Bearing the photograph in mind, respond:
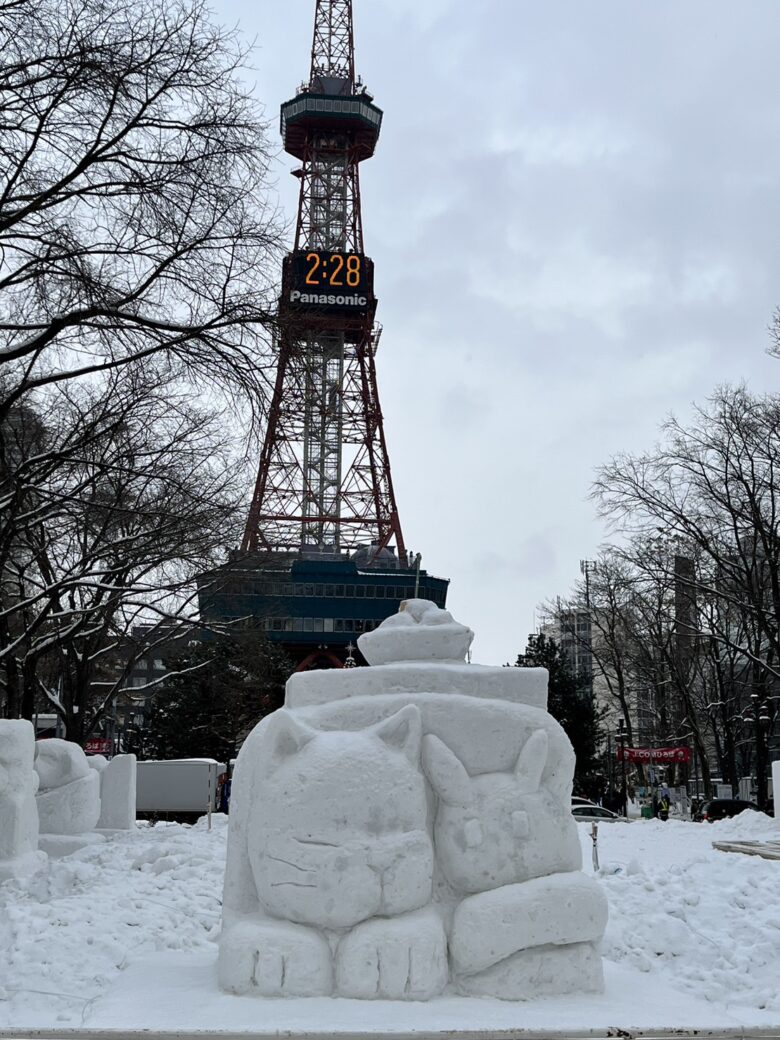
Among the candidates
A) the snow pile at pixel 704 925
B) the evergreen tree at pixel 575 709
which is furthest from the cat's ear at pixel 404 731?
the evergreen tree at pixel 575 709

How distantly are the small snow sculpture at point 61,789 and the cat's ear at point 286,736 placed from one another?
10.1m

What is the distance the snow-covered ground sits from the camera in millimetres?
5445

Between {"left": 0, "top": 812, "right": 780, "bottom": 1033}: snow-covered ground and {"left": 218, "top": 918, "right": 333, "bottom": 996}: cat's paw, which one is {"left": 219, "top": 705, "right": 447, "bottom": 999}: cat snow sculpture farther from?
{"left": 0, "top": 812, "right": 780, "bottom": 1033}: snow-covered ground

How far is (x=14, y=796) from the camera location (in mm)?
10602

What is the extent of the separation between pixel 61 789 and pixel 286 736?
10.3 meters

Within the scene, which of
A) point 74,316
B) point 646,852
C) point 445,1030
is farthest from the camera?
point 646,852

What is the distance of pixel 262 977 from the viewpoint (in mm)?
5660

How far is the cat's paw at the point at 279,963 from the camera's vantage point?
5641mm

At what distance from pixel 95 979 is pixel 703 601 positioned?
71.4 ft

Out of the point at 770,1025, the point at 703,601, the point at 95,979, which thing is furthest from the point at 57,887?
the point at 703,601

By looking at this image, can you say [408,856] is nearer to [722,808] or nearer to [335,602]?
[722,808]

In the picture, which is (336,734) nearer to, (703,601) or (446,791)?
(446,791)

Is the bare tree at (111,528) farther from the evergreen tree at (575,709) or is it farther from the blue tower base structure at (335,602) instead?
the blue tower base structure at (335,602)

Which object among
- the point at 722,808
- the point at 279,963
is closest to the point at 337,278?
the point at 722,808
